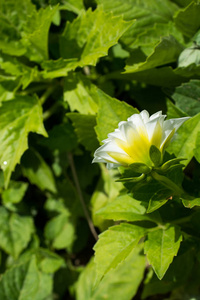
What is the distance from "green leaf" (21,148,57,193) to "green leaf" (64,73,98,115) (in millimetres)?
373

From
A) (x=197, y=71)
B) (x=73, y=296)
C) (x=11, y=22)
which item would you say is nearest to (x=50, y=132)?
(x=11, y=22)

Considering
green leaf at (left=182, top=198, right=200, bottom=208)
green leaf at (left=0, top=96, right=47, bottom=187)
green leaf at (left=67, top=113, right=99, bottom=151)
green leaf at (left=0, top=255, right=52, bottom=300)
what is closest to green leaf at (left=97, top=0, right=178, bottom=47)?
green leaf at (left=67, top=113, right=99, bottom=151)

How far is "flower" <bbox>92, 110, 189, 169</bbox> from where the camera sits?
959 millimetres

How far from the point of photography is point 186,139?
119 cm

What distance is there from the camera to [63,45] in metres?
1.57

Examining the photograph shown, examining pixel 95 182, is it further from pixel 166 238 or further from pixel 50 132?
pixel 166 238

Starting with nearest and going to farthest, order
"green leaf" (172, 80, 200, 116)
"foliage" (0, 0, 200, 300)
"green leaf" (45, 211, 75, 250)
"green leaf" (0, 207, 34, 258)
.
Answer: "foliage" (0, 0, 200, 300) < "green leaf" (172, 80, 200, 116) < "green leaf" (0, 207, 34, 258) < "green leaf" (45, 211, 75, 250)

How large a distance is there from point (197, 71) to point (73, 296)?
1.40m

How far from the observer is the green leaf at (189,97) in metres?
1.37

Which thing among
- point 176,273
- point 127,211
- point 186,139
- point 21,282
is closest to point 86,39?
point 186,139

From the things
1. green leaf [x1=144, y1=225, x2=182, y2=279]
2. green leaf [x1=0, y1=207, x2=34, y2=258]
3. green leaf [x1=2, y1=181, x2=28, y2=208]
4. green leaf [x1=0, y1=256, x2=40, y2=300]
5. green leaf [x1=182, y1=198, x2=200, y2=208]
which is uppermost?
green leaf [x1=182, y1=198, x2=200, y2=208]

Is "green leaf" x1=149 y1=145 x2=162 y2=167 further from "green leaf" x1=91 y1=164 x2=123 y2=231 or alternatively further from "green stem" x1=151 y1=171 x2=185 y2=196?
"green leaf" x1=91 y1=164 x2=123 y2=231

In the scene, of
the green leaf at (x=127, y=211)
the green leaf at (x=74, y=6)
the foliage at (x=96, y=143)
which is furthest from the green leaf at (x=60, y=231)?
the green leaf at (x=74, y=6)

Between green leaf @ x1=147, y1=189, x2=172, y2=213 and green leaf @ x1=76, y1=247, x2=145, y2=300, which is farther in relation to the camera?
green leaf @ x1=76, y1=247, x2=145, y2=300
